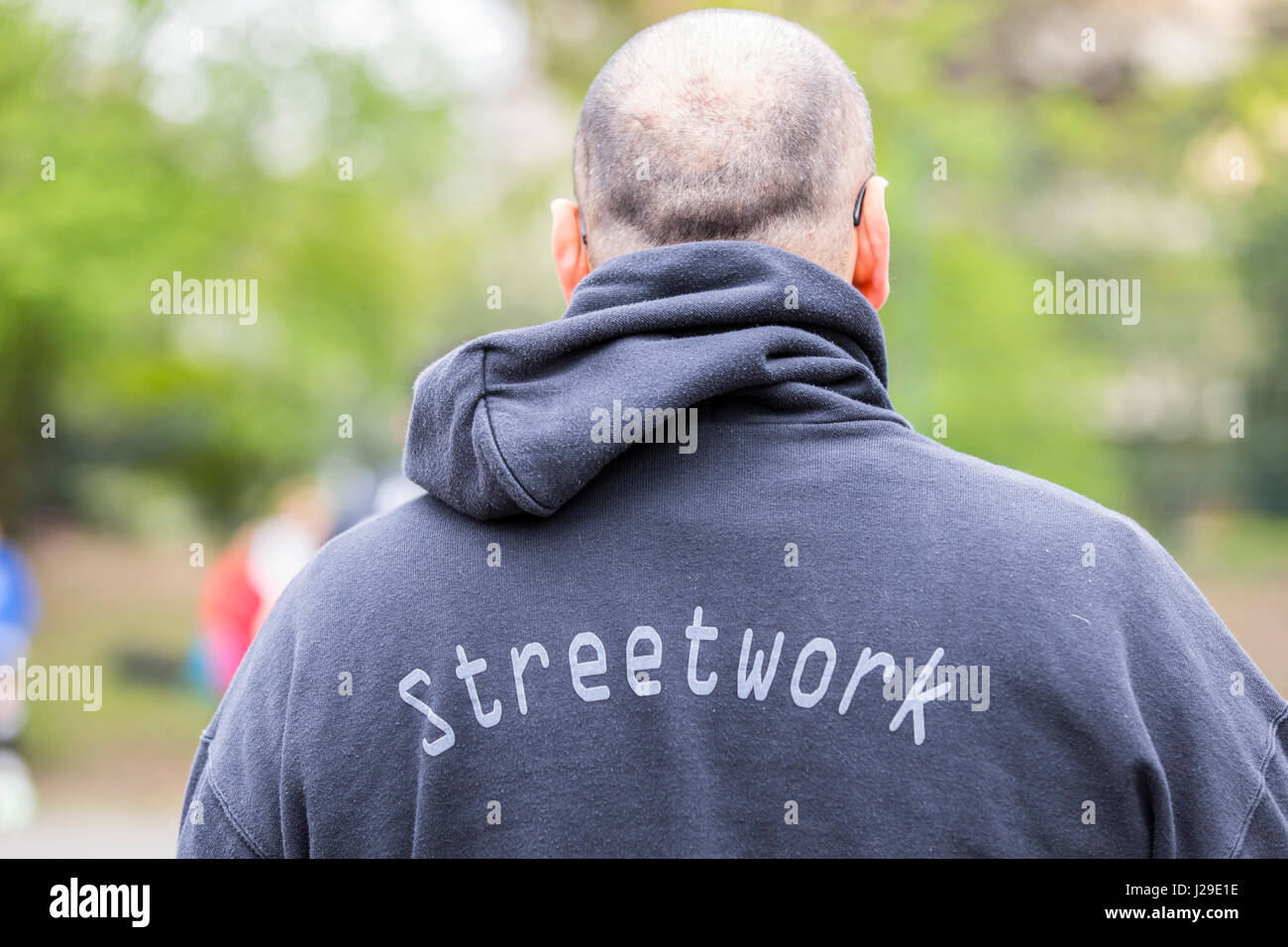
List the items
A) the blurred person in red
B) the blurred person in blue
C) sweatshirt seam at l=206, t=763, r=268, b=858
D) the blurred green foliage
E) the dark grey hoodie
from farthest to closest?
1. the blurred green foliage
2. the blurred person in blue
3. the blurred person in red
4. sweatshirt seam at l=206, t=763, r=268, b=858
5. the dark grey hoodie

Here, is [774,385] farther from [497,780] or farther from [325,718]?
[325,718]

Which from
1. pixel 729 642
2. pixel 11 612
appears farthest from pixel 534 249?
pixel 729 642

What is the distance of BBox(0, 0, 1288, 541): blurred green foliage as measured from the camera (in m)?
9.45

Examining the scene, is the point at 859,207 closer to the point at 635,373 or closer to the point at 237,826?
the point at 635,373

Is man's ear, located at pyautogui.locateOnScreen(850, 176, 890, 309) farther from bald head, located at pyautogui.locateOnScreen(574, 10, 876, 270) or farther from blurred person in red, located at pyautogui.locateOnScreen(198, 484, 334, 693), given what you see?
blurred person in red, located at pyautogui.locateOnScreen(198, 484, 334, 693)

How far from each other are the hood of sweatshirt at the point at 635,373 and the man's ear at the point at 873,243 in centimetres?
15

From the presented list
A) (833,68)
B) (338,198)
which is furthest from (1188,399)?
(833,68)

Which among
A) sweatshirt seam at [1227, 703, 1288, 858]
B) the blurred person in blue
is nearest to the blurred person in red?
the blurred person in blue

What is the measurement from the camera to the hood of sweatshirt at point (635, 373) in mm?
1461

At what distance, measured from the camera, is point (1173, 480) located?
15820 millimetres

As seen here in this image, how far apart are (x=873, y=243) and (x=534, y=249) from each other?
40.2 feet

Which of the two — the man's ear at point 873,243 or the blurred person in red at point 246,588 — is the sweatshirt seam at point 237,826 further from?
the blurred person in red at point 246,588
